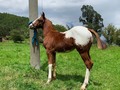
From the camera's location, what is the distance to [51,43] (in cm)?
1011

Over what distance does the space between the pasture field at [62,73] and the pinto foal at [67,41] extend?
0.44m

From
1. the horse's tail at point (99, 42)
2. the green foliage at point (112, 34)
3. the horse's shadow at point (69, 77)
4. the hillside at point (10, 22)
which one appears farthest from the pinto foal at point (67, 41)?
the hillside at point (10, 22)

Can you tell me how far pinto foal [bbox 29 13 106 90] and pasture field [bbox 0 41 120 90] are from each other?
1.43ft

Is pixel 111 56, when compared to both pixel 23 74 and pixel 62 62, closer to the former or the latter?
pixel 62 62

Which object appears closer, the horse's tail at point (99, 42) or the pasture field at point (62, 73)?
the pasture field at point (62, 73)

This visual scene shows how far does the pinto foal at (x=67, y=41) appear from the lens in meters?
9.55

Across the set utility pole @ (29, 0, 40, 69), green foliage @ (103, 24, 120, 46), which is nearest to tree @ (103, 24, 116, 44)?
green foliage @ (103, 24, 120, 46)

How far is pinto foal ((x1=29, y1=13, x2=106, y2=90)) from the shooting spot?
9.55m

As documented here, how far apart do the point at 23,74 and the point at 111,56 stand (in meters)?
6.17

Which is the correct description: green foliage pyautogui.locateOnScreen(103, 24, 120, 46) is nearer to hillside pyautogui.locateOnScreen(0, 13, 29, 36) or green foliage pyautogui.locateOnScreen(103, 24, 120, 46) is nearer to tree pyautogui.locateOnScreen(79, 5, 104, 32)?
tree pyautogui.locateOnScreen(79, 5, 104, 32)

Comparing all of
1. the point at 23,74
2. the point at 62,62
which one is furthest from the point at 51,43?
the point at 62,62

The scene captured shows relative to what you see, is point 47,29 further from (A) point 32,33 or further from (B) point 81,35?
(B) point 81,35

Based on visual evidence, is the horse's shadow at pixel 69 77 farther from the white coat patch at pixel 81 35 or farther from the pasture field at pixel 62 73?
the white coat patch at pixel 81 35

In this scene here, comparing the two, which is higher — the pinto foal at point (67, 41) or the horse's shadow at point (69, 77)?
the pinto foal at point (67, 41)
